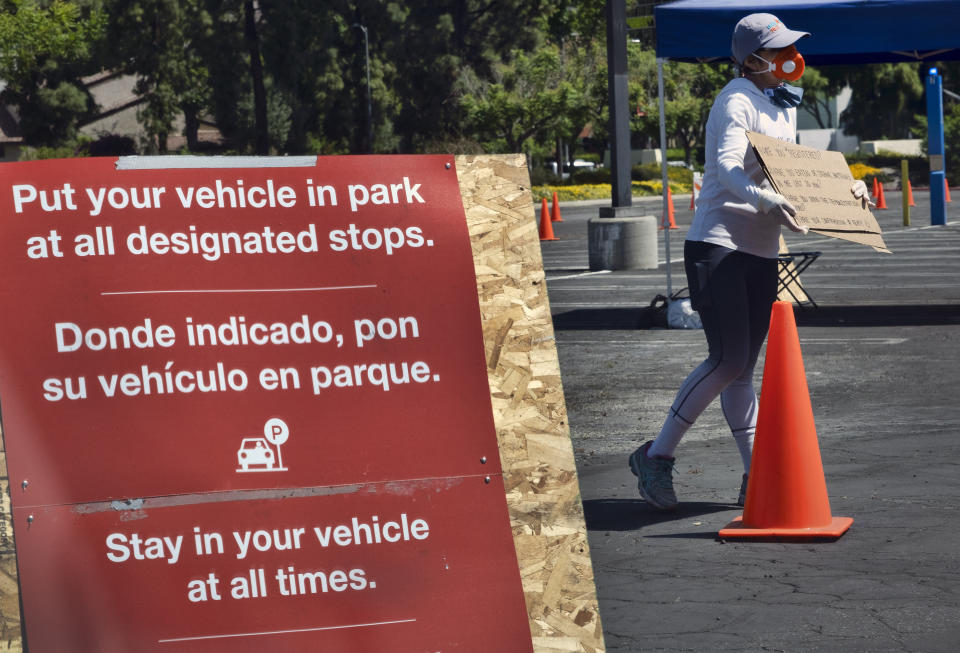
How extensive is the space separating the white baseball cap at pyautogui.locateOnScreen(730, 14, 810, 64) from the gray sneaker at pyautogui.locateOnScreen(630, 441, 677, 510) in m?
1.72

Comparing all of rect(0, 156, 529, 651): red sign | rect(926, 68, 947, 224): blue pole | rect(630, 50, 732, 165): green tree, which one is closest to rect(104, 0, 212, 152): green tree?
rect(630, 50, 732, 165): green tree

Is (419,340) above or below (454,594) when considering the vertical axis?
above

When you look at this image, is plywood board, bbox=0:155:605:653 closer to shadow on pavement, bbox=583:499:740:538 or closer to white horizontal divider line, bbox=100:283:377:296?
white horizontal divider line, bbox=100:283:377:296

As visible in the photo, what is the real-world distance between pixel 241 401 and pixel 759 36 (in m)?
3.31

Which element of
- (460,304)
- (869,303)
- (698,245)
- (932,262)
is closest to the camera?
(460,304)

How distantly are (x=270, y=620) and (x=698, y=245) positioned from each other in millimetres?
3098

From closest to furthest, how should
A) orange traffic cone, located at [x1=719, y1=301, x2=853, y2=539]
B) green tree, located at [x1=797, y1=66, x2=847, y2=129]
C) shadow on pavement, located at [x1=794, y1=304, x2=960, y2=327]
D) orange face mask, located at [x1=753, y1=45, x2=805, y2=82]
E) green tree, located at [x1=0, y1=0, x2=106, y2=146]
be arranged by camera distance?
orange traffic cone, located at [x1=719, y1=301, x2=853, y2=539]
orange face mask, located at [x1=753, y1=45, x2=805, y2=82]
shadow on pavement, located at [x1=794, y1=304, x2=960, y2=327]
green tree, located at [x1=0, y1=0, x2=106, y2=146]
green tree, located at [x1=797, y1=66, x2=847, y2=129]

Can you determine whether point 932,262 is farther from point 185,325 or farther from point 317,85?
point 317,85

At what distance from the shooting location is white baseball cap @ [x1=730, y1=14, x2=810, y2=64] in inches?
222

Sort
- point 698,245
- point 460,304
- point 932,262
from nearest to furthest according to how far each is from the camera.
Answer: point 460,304, point 698,245, point 932,262

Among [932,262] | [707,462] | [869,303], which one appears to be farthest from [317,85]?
[707,462]

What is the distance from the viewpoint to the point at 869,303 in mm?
14273

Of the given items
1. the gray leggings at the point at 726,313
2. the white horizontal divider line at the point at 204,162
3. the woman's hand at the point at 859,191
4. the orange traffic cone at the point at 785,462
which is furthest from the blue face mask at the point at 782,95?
the white horizontal divider line at the point at 204,162

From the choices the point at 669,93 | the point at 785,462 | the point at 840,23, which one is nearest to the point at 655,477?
the point at 785,462
